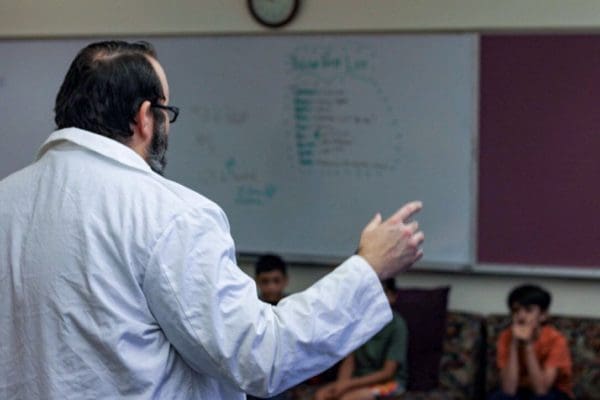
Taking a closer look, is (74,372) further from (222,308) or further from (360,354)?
(360,354)

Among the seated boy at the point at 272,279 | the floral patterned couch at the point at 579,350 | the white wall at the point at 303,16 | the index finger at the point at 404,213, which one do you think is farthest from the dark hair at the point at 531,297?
the index finger at the point at 404,213

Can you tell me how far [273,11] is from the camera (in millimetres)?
4508

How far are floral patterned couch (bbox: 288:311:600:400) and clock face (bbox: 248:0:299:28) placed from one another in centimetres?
144

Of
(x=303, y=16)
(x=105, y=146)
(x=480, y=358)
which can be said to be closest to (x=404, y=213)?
(x=105, y=146)

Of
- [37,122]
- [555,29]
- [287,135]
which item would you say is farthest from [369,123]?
[37,122]

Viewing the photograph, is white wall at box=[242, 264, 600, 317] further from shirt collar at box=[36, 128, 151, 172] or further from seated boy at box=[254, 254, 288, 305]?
shirt collar at box=[36, 128, 151, 172]

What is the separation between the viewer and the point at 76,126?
4.48ft

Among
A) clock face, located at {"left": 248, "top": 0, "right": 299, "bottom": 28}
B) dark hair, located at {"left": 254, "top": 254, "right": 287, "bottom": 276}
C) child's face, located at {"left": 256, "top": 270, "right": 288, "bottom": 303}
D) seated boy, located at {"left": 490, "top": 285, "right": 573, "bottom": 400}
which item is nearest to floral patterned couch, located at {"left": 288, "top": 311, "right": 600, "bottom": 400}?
seated boy, located at {"left": 490, "top": 285, "right": 573, "bottom": 400}

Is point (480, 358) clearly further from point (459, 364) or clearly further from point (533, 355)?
point (533, 355)

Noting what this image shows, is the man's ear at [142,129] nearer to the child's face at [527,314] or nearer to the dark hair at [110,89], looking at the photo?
the dark hair at [110,89]

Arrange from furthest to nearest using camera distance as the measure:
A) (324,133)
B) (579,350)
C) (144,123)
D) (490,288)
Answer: (324,133) < (490,288) < (579,350) < (144,123)

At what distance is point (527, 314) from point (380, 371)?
2.04 ft

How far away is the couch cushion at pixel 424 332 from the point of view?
417 cm

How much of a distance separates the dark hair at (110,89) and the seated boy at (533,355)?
2759 mm
